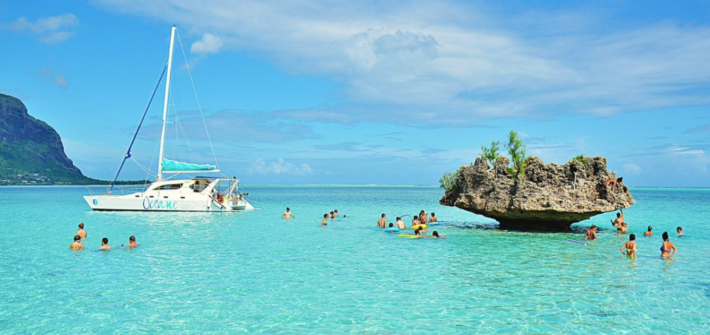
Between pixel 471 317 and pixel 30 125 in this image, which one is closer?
pixel 471 317

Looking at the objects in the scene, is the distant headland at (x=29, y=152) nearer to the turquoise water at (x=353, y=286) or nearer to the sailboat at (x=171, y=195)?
the sailboat at (x=171, y=195)


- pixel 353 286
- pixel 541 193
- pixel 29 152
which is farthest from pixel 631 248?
pixel 29 152

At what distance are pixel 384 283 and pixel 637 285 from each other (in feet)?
24.1

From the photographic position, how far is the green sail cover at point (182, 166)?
3916 cm

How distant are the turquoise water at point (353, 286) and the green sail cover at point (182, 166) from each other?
52.6ft

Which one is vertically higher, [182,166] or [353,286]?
[182,166]

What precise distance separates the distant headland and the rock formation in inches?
7264

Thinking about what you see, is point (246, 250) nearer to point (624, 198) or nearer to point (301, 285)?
point (301, 285)

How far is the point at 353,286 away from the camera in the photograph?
13305 millimetres

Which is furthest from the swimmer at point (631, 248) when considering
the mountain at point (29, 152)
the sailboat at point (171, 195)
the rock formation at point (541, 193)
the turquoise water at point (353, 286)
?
the mountain at point (29, 152)

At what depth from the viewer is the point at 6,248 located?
20266 mm

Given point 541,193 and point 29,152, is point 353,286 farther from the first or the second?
point 29,152

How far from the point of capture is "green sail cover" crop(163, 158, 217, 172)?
39.2 meters

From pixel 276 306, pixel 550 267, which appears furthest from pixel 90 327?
pixel 550 267
